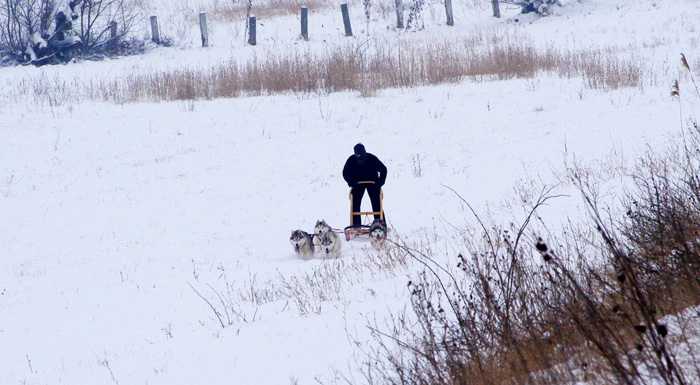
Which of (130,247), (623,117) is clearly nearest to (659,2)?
(623,117)

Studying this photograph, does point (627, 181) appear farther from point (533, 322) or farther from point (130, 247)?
point (130, 247)

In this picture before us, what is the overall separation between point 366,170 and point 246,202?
310 cm

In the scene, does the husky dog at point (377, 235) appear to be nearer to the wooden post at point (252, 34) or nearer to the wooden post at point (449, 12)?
the wooden post at point (252, 34)

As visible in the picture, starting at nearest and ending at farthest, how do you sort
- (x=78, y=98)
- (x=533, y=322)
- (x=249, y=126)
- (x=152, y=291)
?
(x=533, y=322) < (x=152, y=291) < (x=249, y=126) < (x=78, y=98)

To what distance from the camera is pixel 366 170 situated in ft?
28.0

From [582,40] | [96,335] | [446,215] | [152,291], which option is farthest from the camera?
[582,40]

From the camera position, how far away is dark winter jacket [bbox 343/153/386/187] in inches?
334

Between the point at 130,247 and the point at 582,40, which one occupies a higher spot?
the point at 582,40

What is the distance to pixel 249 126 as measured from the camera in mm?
15461

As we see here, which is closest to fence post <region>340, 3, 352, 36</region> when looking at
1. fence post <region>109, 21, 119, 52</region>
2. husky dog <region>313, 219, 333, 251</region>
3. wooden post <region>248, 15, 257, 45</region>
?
wooden post <region>248, 15, 257, 45</region>

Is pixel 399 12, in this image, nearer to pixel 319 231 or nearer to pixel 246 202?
pixel 246 202

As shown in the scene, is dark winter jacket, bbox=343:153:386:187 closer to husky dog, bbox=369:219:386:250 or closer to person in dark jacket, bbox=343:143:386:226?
person in dark jacket, bbox=343:143:386:226

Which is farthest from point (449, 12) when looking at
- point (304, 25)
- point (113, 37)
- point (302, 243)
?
point (302, 243)

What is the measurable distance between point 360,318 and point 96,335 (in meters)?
3.00
